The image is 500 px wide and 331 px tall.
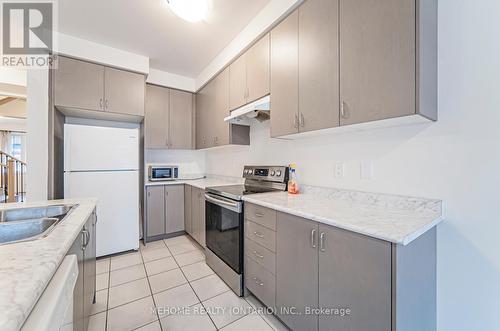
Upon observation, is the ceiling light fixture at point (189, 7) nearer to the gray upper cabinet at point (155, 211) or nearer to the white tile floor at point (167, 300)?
the gray upper cabinet at point (155, 211)

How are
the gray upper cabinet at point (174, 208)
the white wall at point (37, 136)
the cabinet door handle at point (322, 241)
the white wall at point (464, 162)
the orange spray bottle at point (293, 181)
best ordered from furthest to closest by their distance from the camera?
1. the gray upper cabinet at point (174, 208)
2. the white wall at point (37, 136)
3. the orange spray bottle at point (293, 181)
4. the cabinet door handle at point (322, 241)
5. the white wall at point (464, 162)

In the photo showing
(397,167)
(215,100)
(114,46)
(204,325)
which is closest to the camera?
(397,167)

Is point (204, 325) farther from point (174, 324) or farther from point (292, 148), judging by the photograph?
point (292, 148)

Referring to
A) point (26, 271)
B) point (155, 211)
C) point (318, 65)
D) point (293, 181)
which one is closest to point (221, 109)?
point (293, 181)

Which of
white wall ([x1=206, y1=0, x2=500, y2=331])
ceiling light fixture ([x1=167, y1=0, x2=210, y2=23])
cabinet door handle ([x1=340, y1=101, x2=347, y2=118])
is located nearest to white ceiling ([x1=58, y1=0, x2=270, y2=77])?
ceiling light fixture ([x1=167, y1=0, x2=210, y2=23])

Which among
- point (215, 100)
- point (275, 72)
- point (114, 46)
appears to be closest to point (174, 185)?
point (215, 100)

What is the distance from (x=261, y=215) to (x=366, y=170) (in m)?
0.87

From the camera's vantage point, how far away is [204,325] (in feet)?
4.99

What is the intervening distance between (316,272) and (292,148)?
49.4 inches

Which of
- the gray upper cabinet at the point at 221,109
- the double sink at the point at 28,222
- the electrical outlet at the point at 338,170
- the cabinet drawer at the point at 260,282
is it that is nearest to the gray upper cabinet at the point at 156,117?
the gray upper cabinet at the point at 221,109

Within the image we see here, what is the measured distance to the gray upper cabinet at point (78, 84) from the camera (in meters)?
2.38

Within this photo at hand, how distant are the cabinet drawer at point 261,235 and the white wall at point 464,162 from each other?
36.5 inches

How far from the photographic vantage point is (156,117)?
3.26 meters

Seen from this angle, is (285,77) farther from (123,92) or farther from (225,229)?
(123,92)
